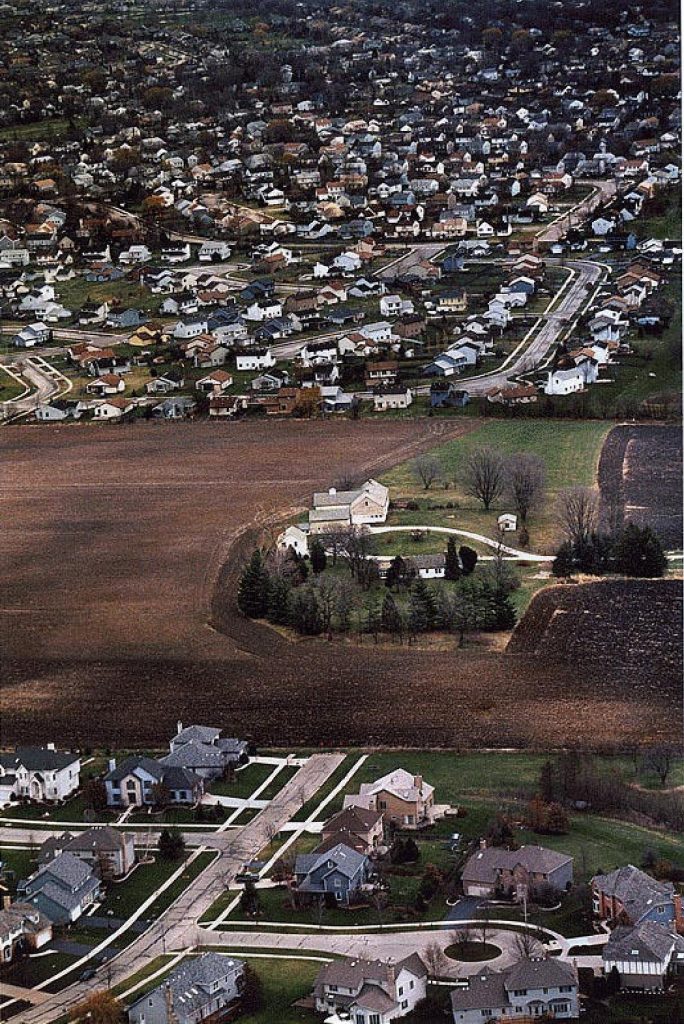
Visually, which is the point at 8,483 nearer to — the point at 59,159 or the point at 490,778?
the point at 59,159

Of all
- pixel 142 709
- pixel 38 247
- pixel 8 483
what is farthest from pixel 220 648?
pixel 38 247

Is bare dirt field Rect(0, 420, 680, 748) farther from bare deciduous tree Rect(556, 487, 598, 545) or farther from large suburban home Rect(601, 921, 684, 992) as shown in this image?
large suburban home Rect(601, 921, 684, 992)

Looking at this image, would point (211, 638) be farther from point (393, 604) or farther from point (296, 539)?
point (393, 604)

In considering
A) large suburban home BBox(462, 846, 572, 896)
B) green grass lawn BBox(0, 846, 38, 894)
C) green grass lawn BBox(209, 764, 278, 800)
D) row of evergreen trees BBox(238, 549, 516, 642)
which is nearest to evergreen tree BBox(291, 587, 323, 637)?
row of evergreen trees BBox(238, 549, 516, 642)

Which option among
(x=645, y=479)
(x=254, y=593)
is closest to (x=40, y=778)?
(x=254, y=593)

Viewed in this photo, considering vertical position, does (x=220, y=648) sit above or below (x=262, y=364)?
below
